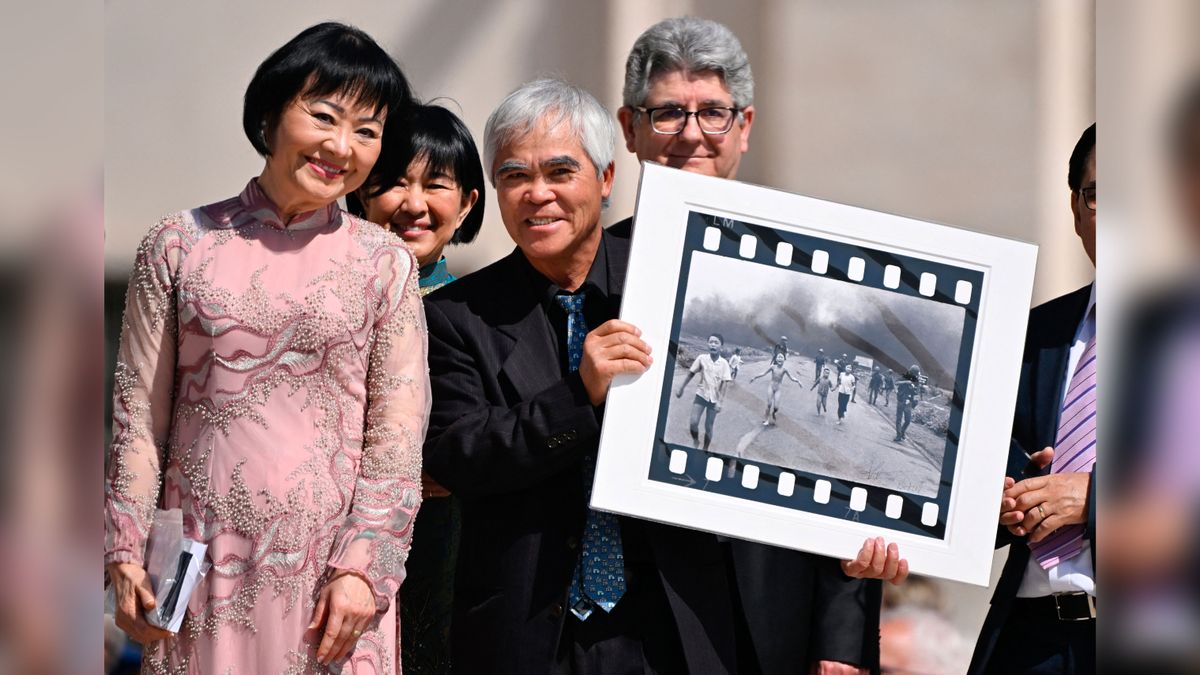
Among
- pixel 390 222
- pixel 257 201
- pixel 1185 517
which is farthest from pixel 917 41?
pixel 1185 517

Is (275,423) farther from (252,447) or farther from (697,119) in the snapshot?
(697,119)

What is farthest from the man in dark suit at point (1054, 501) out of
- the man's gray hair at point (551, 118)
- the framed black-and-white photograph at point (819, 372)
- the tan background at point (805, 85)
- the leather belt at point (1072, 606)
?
the tan background at point (805, 85)

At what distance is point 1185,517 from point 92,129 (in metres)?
1.05

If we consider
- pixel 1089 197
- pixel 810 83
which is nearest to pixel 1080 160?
pixel 1089 197

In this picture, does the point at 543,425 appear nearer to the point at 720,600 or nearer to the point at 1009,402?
the point at 720,600

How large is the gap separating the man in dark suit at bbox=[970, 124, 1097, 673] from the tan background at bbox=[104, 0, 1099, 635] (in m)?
2.44

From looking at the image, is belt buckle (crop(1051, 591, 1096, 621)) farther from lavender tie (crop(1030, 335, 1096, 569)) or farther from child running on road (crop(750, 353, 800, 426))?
child running on road (crop(750, 353, 800, 426))

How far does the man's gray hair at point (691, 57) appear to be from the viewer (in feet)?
11.9

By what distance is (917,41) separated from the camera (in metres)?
5.70

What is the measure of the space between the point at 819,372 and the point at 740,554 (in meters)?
0.44

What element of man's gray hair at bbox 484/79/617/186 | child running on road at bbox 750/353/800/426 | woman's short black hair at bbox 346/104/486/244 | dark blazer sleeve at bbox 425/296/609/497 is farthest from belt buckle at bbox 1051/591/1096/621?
woman's short black hair at bbox 346/104/486/244

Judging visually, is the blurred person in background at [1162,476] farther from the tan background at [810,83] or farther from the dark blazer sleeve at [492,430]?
the tan background at [810,83]

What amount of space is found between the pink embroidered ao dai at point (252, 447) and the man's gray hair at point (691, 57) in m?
1.31

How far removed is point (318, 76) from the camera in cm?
267
